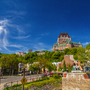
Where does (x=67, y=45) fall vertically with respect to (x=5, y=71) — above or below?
above

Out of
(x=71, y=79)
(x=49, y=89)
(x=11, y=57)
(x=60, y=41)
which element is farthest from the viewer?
(x=60, y=41)

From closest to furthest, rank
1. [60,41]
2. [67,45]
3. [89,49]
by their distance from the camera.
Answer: [89,49] → [67,45] → [60,41]

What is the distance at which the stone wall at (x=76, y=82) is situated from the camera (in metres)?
10.3

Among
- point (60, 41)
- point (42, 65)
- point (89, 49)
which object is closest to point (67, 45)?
point (60, 41)

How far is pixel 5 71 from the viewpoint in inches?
1893

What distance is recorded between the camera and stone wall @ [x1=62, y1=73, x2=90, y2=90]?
10.3 m

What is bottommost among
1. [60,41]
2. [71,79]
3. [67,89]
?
[67,89]

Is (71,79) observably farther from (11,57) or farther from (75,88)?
(11,57)

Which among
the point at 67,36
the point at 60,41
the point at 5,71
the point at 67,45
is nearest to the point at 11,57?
the point at 5,71

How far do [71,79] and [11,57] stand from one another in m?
39.8

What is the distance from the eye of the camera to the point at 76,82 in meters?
10.8

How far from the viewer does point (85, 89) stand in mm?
10273

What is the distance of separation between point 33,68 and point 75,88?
127 ft

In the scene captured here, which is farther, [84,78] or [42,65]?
[42,65]
